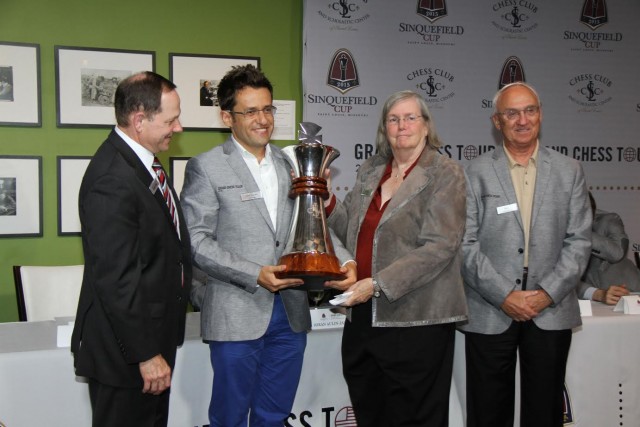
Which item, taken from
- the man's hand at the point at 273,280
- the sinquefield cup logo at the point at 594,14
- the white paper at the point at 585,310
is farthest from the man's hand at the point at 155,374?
the sinquefield cup logo at the point at 594,14

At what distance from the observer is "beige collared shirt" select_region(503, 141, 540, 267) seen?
2.53m

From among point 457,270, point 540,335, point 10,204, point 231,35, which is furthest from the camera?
point 231,35

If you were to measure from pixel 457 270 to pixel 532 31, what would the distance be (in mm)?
3470

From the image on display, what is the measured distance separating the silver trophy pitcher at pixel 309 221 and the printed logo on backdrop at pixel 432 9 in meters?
2.97

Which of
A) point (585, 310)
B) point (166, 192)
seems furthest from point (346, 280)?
point (585, 310)

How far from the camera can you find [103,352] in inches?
72.7

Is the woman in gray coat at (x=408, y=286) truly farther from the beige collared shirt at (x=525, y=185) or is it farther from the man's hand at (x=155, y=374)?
the man's hand at (x=155, y=374)

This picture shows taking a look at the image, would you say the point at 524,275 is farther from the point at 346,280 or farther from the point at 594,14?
the point at 594,14

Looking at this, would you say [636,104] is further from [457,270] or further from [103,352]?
[103,352]

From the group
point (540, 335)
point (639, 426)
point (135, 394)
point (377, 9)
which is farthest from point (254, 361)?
point (377, 9)

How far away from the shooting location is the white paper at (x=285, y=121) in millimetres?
4562

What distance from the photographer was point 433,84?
4.86m

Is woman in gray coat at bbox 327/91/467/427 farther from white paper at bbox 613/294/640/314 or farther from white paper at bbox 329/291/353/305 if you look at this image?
white paper at bbox 613/294/640/314

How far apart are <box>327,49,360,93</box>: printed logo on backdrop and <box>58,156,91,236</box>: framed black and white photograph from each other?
1.76 metres
